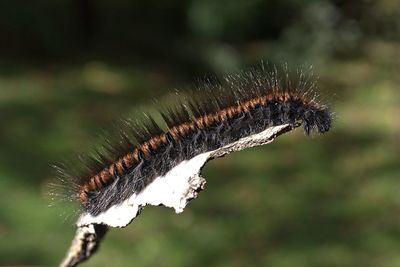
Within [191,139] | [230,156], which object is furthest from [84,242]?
[230,156]

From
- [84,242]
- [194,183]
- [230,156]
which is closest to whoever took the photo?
[194,183]

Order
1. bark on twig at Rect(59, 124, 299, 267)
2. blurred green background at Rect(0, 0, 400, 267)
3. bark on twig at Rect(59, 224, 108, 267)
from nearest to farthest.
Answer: bark on twig at Rect(59, 124, 299, 267) → bark on twig at Rect(59, 224, 108, 267) → blurred green background at Rect(0, 0, 400, 267)

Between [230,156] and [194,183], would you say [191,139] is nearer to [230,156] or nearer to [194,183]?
[194,183]


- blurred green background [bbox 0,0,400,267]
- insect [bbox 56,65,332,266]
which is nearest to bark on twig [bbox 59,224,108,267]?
insect [bbox 56,65,332,266]

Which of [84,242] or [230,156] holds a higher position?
[230,156]

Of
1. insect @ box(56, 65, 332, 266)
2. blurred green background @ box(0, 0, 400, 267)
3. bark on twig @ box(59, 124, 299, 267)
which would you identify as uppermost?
blurred green background @ box(0, 0, 400, 267)

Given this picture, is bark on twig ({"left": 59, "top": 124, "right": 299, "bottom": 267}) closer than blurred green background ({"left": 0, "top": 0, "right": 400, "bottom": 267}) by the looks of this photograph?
Yes

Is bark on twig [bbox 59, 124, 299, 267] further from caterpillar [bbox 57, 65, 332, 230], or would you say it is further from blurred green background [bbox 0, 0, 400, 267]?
blurred green background [bbox 0, 0, 400, 267]

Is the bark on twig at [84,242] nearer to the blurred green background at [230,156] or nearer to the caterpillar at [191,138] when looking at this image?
the caterpillar at [191,138]
